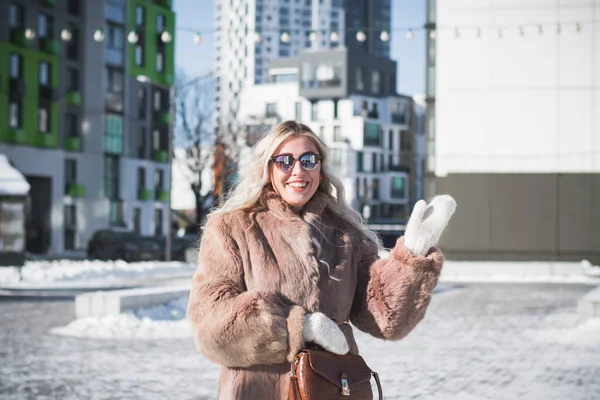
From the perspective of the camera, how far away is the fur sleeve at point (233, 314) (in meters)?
3.50

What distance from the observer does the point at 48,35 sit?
51.0 m

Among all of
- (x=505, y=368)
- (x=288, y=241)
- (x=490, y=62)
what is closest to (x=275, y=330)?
(x=288, y=241)

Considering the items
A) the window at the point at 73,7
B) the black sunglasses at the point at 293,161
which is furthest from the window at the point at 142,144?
the black sunglasses at the point at 293,161

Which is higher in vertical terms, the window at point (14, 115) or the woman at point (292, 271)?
the window at point (14, 115)

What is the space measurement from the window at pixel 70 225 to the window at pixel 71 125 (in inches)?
153

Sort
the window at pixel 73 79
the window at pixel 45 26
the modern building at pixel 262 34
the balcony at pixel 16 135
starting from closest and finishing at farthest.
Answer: the balcony at pixel 16 135 < the window at pixel 45 26 < the window at pixel 73 79 < the modern building at pixel 262 34

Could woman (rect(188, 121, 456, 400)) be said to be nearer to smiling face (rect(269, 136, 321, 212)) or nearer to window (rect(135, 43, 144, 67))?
smiling face (rect(269, 136, 321, 212))

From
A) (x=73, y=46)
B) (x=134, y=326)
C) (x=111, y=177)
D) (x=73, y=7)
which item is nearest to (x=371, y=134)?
(x=111, y=177)

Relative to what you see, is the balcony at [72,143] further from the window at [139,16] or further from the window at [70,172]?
the window at [139,16]

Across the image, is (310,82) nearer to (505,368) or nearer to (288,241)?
(505,368)

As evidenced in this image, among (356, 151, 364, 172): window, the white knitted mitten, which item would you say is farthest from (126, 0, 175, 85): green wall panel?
the white knitted mitten

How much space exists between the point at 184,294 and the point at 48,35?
3660 centimetres

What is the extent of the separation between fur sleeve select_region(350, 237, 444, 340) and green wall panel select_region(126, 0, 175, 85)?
55.5 m

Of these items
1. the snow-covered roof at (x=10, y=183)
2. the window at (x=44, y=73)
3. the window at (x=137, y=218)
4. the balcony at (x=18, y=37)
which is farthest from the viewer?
the window at (x=137, y=218)
